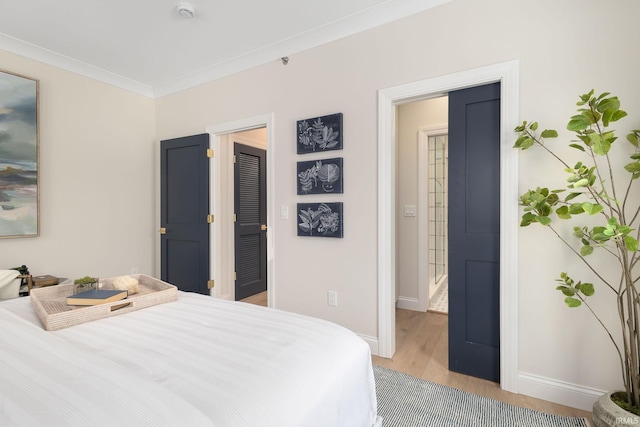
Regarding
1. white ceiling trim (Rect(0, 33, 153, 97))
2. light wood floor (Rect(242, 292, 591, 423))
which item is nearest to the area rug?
light wood floor (Rect(242, 292, 591, 423))

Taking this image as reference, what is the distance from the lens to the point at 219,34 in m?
2.72

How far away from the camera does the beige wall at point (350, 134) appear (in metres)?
1.82

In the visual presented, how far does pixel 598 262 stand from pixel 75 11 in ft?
13.1

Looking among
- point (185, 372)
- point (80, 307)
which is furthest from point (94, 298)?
point (185, 372)

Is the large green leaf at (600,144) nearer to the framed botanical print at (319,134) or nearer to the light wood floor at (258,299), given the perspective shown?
the framed botanical print at (319,134)

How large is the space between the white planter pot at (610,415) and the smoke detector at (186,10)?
3528 millimetres

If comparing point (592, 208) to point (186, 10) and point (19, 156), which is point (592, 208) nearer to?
point (186, 10)

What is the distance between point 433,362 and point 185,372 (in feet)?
6.95

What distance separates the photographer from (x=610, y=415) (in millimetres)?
1465

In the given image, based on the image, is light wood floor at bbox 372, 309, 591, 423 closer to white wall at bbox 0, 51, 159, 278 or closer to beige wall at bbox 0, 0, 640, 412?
beige wall at bbox 0, 0, 640, 412

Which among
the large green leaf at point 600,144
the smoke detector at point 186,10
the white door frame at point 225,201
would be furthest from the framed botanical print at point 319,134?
the large green leaf at point 600,144

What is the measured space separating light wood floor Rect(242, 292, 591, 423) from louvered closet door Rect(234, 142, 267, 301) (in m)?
1.94

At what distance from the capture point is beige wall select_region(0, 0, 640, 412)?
1821 mm

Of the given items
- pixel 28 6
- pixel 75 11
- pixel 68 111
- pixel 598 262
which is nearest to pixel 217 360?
pixel 598 262
